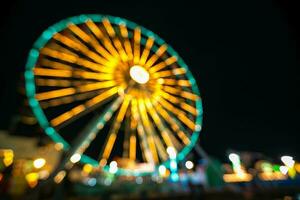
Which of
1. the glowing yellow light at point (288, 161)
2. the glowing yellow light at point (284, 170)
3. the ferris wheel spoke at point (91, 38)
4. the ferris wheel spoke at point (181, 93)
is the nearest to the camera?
the ferris wheel spoke at point (91, 38)

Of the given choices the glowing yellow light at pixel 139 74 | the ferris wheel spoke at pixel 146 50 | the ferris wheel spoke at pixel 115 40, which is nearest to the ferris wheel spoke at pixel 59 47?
the ferris wheel spoke at pixel 115 40

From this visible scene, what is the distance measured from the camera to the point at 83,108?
12984 millimetres

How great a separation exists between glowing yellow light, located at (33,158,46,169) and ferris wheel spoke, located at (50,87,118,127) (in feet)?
12.7

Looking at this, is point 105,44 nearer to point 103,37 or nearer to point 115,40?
point 103,37

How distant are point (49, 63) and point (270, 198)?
1162cm

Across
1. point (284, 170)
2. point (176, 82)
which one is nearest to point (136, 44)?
point (176, 82)

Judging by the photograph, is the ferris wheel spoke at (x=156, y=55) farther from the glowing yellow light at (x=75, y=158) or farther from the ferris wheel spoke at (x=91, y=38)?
the glowing yellow light at (x=75, y=158)

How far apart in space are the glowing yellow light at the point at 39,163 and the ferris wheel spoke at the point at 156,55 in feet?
25.7

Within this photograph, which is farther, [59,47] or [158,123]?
[158,123]

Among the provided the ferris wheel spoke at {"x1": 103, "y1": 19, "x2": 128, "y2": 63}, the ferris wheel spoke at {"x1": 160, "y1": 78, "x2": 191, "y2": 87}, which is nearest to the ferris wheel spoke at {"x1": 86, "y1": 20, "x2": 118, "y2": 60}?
the ferris wheel spoke at {"x1": 103, "y1": 19, "x2": 128, "y2": 63}

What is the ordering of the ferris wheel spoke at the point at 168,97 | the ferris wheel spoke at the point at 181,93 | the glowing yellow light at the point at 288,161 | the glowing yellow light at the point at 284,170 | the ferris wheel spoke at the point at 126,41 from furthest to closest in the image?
the glowing yellow light at the point at 288,161, the glowing yellow light at the point at 284,170, the ferris wheel spoke at the point at 181,93, the ferris wheel spoke at the point at 168,97, the ferris wheel spoke at the point at 126,41

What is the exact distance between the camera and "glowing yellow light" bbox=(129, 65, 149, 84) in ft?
49.4

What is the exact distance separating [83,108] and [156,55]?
5937mm

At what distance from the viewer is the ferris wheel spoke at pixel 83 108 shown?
38.7 feet
